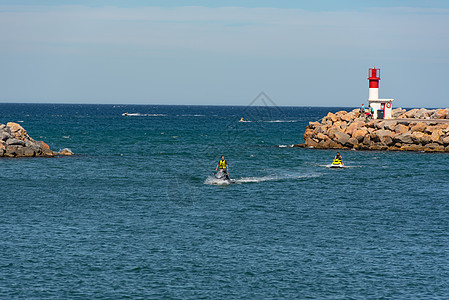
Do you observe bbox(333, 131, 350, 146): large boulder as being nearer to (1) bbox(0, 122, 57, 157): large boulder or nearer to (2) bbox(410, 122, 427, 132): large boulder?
(2) bbox(410, 122, 427, 132): large boulder

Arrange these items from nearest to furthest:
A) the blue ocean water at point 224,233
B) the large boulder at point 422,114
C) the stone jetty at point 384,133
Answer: the blue ocean water at point 224,233 < the stone jetty at point 384,133 < the large boulder at point 422,114

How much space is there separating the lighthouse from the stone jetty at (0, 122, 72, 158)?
52844 mm

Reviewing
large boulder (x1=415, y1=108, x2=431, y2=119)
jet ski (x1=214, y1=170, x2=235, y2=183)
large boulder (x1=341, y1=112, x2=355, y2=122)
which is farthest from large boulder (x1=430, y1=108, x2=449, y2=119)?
jet ski (x1=214, y1=170, x2=235, y2=183)

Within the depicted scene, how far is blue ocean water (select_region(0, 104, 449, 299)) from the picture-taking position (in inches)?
1132

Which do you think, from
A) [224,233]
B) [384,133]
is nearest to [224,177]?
[224,233]

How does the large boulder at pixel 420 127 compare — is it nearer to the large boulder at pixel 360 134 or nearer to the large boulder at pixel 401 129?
the large boulder at pixel 401 129

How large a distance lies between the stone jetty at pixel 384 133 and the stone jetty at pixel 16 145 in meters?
44.0

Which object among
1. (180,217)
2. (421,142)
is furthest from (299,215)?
(421,142)

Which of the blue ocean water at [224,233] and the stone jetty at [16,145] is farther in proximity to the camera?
the stone jetty at [16,145]

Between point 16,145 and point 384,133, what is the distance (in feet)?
176

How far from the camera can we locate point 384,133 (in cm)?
9350

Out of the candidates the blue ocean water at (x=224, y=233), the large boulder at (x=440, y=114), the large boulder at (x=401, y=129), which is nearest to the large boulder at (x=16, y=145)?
the blue ocean water at (x=224, y=233)

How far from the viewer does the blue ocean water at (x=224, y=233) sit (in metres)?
28.8

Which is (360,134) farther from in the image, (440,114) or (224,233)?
(224,233)
